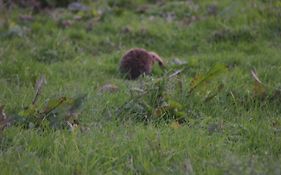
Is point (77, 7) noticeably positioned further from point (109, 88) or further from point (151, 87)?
point (151, 87)

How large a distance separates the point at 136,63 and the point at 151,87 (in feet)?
3.86

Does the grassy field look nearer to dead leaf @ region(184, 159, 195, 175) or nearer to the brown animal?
dead leaf @ region(184, 159, 195, 175)

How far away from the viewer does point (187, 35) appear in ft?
21.4

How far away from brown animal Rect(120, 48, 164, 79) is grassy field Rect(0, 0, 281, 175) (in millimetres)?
125

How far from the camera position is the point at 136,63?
17.4 ft

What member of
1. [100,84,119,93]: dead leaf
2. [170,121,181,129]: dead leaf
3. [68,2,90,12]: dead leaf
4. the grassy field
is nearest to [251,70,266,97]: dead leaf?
the grassy field

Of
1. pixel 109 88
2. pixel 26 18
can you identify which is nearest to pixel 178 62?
pixel 109 88

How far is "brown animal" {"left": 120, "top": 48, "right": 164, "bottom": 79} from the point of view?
5.30m

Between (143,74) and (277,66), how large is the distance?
137 cm

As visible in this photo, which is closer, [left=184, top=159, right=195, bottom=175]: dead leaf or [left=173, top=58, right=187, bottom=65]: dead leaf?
[left=184, top=159, right=195, bottom=175]: dead leaf

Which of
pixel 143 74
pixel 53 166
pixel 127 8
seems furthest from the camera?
pixel 127 8

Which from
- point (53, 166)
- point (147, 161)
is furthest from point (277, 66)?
point (53, 166)

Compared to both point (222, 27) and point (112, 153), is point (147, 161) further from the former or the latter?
point (222, 27)

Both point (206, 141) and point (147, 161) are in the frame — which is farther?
point (206, 141)
